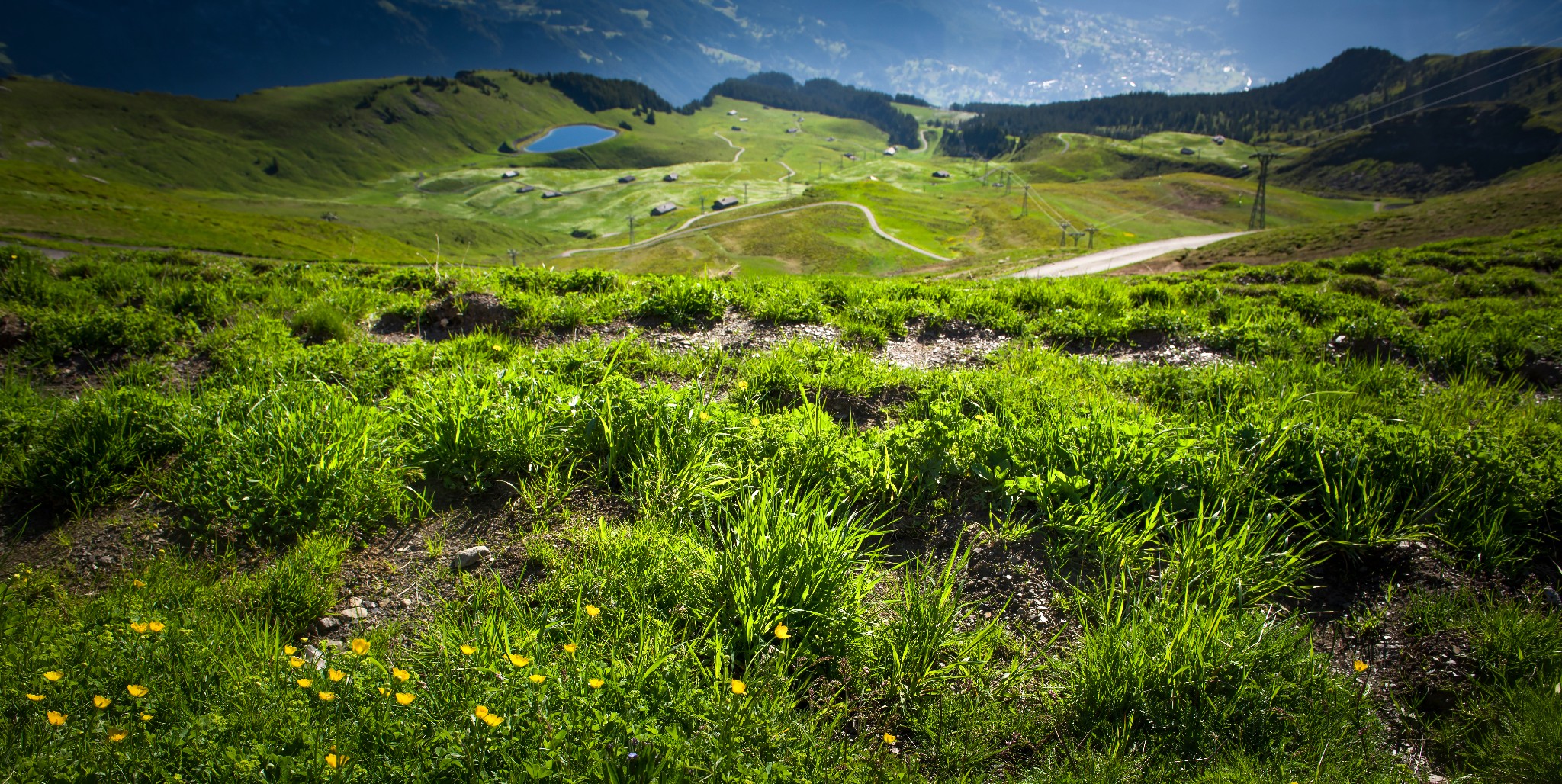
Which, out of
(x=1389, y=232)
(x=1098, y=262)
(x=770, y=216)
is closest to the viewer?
(x=1389, y=232)

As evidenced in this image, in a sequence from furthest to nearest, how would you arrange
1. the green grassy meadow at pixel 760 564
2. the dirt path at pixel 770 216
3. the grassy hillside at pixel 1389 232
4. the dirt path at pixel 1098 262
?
the dirt path at pixel 770 216, the dirt path at pixel 1098 262, the grassy hillside at pixel 1389 232, the green grassy meadow at pixel 760 564

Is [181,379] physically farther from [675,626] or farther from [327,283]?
[675,626]

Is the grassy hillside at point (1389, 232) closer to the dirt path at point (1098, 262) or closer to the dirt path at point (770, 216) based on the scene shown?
the dirt path at point (1098, 262)

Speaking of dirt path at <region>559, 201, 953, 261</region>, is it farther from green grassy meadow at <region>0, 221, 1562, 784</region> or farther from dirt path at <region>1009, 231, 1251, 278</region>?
green grassy meadow at <region>0, 221, 1562, 784</region>

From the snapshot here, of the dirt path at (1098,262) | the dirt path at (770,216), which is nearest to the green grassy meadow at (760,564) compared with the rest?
the dirt path at (1098,262)

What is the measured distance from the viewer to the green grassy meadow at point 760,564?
2.42 metres

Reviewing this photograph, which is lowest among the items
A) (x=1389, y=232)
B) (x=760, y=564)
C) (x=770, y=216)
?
(x=760, y=564)

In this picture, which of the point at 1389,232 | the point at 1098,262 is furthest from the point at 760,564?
the point at 1098,262

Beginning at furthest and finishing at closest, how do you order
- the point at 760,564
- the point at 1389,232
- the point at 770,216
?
the point at 770,216, the point at 1389,232, the point at 760,564

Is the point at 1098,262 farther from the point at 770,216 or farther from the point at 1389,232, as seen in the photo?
the point at 770,216

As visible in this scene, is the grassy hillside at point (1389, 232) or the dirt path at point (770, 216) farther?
the dirt path at point (770, 216)

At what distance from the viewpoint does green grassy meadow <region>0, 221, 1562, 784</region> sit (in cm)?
242

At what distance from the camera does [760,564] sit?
124 inches

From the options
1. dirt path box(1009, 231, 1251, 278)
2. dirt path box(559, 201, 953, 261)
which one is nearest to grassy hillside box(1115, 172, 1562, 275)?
dirt path box(1009, 231, 1251, 278)
